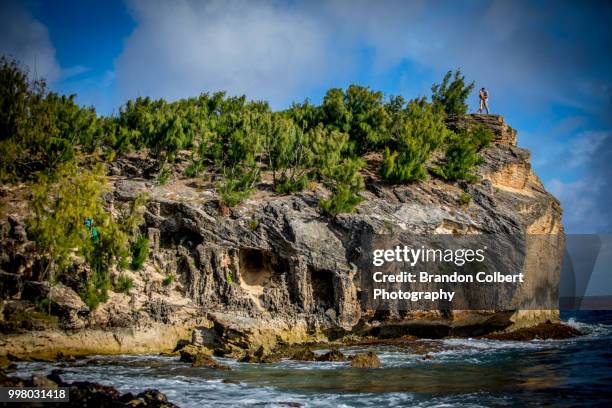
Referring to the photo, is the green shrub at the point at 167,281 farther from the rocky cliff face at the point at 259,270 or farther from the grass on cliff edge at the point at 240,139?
the grass on cliff edge at the point at 240,139

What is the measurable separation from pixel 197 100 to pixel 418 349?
2850 cm

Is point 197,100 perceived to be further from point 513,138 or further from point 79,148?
point 513,138

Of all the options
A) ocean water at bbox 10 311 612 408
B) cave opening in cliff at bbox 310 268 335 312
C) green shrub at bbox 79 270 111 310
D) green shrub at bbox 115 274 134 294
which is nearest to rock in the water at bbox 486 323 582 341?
ocean water at bbox 10 311 612 408

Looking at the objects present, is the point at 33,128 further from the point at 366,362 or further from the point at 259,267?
the point at 366,362

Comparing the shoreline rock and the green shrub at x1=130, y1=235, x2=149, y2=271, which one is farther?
the green shrub at x1=130, y1=235, x2=149, y2=271

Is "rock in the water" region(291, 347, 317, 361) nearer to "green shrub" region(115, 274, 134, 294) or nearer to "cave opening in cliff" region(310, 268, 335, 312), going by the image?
"cave opening in cliff" region(310, 268, 335, 312)

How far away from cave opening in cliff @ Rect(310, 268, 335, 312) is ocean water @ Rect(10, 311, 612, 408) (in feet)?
18.1

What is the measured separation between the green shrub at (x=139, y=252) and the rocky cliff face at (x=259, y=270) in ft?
1.70

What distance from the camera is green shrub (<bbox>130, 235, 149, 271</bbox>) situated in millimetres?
26312

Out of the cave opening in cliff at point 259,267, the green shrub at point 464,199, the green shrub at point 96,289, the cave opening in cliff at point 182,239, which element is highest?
the green shrub at point 464,199

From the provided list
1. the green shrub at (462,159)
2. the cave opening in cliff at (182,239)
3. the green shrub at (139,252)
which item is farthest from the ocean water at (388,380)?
the green shrub at (462,159)

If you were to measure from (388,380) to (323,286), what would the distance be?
1198 centimetres

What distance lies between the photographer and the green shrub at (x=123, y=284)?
81.0 ft

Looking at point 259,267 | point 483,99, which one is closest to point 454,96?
point 483,99
